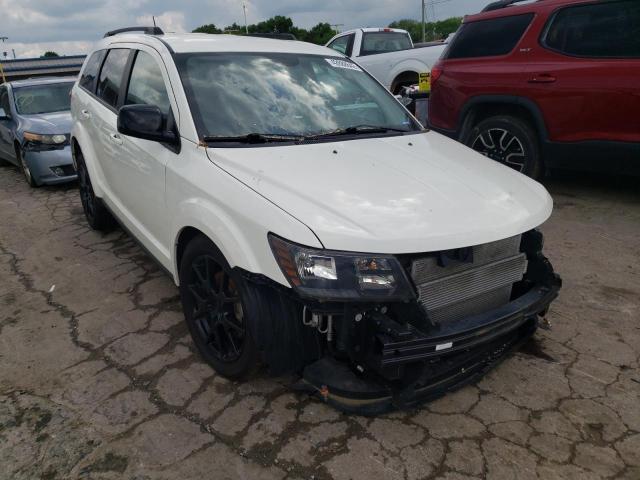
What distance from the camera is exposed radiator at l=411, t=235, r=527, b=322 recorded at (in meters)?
2.18

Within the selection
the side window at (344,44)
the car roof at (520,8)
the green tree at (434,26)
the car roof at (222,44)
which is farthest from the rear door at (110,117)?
→ the green tree at (434,26)

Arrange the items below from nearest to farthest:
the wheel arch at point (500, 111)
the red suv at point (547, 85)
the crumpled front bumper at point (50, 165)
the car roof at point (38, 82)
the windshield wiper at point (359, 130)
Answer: the windshield wiper at point (359, 130)
the red suv at point (547, 85)
the wheel arch at point (500, 111)
the crumpled front bumper at point (50, 165)
the car roof at point (38, 82)

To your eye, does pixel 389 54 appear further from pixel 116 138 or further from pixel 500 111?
pixel 116 138

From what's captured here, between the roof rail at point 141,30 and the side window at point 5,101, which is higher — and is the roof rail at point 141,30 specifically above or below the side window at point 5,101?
above

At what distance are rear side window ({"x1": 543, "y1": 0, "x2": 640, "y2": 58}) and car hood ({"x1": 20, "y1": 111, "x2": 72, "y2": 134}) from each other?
6.13m

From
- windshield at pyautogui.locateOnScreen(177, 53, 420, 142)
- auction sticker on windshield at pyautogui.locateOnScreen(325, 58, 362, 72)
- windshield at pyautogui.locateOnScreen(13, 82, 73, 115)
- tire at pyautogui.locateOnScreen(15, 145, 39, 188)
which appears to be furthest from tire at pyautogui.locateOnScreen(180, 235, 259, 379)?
windshield at pyautogui.locateOnScreen(13, 82, 73, 115)

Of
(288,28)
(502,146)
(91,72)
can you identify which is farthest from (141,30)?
(288,28)

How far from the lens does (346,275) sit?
79.8 inches

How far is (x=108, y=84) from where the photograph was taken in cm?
414

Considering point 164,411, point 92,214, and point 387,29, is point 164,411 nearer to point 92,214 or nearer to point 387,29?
point 92,214

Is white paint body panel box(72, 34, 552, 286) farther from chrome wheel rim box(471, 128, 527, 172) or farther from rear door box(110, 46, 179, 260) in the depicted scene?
chrome wheel rim box(471, 128, 527, 172)

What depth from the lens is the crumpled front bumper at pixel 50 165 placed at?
689 centimetres

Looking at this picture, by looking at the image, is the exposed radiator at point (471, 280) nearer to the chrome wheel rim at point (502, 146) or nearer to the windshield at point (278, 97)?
the windshield at point (278, 97)

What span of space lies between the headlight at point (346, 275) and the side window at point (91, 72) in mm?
3403
